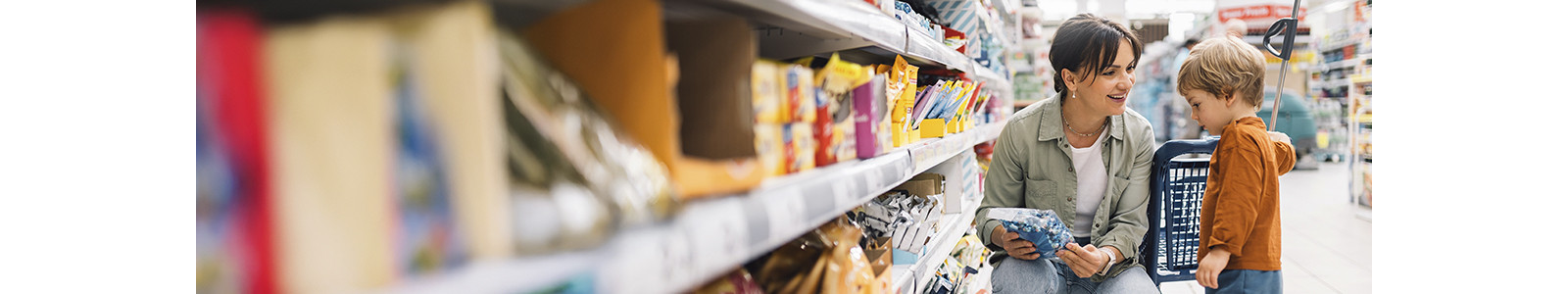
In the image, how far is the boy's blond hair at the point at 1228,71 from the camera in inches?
67.8

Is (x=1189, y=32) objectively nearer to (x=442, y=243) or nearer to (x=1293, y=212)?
(x=1293, y=212)

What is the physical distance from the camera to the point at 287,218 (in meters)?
0.44

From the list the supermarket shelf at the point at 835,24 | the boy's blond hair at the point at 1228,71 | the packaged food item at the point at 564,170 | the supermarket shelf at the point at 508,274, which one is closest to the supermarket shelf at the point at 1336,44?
the boy's blond hair at the point at 1228,71

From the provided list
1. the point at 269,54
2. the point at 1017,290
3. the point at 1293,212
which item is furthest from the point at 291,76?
the point at 1293,212

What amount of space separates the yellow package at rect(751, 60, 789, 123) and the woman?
3.34 ft

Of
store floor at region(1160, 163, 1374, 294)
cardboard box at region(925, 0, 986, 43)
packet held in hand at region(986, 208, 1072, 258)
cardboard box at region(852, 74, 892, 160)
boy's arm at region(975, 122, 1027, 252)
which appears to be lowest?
store floor at region(1160, 163, 1374, 294)

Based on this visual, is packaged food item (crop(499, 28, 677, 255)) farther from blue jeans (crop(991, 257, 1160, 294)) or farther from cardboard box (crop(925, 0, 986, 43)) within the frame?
cardboard box (crop(925, 0, 986, 43))

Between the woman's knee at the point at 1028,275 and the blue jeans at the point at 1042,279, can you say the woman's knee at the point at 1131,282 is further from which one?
the woman's knee at the point at 1028,275

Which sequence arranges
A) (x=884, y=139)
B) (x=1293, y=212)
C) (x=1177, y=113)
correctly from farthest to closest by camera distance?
(x=1177, y=113) → (x=1293, y=212) → (x=884, y=139)

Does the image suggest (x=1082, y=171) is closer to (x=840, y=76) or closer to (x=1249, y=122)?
(x=1249, y=122)

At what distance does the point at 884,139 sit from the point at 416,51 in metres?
0.96

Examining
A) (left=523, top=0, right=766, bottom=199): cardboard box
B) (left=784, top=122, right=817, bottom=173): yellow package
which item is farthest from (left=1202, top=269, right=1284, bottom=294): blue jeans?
(left=523, top=0, right=766, bottom=199): cardboard box

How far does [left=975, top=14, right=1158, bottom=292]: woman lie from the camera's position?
71.6 inches

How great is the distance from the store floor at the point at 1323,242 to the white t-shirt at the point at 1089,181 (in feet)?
5.45
